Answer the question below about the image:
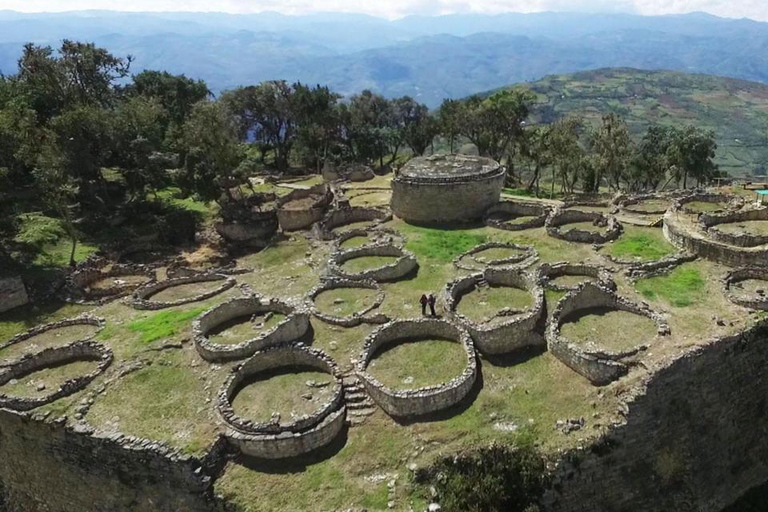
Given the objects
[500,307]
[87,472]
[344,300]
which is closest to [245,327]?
[344,300]

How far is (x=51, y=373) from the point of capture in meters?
23.7

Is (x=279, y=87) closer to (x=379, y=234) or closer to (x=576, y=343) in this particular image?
(x=379, y=234)

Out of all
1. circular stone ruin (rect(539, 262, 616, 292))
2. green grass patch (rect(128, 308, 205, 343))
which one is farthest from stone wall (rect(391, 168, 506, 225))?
green grass patch (rect(128, 308, 205, 343))

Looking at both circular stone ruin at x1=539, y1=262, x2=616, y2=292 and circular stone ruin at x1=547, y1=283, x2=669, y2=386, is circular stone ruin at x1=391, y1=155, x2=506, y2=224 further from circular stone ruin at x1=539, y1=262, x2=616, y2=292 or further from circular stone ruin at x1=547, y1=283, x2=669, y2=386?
circular stone ruin at x1=547, y1=283, x2=669, y2=386

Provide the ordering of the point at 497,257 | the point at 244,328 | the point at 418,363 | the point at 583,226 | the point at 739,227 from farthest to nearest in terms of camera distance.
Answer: the point at 583,226 < the point at 497,257 < the point at 739,227 < the point at 244,328 < the point at 418,363

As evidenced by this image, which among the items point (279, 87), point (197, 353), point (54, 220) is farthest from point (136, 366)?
point (279, 87)

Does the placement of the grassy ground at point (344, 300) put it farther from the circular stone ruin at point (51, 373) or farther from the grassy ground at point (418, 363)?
the circular stone ruin at point (51, 373)

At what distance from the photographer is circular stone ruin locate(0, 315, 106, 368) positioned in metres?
25.6

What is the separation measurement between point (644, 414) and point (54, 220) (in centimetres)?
3960

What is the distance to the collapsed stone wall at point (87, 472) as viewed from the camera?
59.4ft

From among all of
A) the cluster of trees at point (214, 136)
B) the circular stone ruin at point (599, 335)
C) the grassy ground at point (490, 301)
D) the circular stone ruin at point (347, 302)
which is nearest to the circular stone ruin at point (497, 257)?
the grassy ground at point (490, 301)

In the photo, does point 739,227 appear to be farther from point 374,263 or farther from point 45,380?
point 45,380

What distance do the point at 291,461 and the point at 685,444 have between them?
14311mm

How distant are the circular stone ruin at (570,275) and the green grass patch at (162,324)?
17.3m
